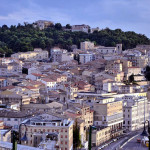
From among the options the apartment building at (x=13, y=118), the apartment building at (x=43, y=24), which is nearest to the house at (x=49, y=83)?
the apartment building at (x=13, y=118)

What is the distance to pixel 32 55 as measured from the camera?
63844 mm

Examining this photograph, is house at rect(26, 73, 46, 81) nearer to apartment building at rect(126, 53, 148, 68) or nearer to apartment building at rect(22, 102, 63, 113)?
apartment building at rect(22, 102, 63, 113)

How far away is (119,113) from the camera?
36594 millimetres

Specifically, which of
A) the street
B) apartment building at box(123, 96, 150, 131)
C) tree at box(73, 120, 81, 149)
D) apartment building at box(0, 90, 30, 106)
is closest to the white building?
apartment building at box(123, 96, 150, 131)

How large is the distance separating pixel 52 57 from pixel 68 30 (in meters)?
20.6

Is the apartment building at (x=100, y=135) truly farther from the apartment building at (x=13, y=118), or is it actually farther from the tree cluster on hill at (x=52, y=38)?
the tree cluster on hill at (x=52, y=38)

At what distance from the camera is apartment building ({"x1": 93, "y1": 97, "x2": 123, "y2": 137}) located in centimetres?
3447

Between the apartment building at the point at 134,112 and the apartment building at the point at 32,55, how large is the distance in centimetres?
2499

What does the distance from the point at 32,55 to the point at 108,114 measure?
30693 mm

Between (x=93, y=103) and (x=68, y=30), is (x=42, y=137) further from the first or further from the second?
(x=68, y=30)

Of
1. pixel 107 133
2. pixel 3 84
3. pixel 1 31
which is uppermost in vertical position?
pixel 1 31

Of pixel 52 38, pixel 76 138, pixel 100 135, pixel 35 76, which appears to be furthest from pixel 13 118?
pixel 52 38

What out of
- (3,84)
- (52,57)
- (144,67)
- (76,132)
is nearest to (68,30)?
(52,57)

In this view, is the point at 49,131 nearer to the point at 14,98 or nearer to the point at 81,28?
the point at 14,98
